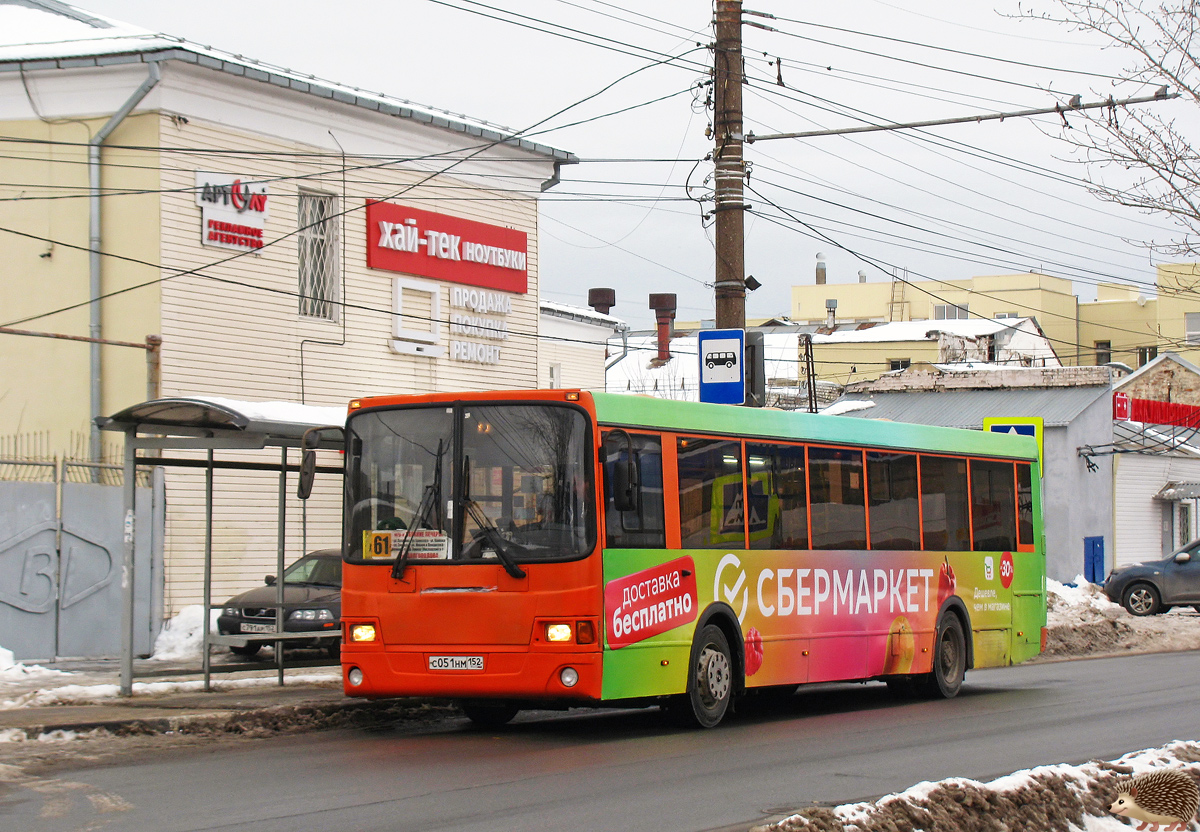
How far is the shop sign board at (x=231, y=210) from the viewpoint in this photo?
2127 centimetres

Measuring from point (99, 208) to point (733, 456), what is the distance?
12.4 meters

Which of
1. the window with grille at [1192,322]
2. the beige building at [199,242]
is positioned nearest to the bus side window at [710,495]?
the beige building at [199,242]

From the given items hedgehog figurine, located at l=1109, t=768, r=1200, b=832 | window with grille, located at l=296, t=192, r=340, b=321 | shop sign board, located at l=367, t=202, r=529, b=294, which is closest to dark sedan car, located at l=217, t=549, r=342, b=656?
window with grille, located at l=296, t=192, r=340, b=321

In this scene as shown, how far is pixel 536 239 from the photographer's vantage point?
89.7 feet

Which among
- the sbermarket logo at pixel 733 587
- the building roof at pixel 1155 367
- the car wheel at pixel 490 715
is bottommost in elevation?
the car wheel at pixel 490 715

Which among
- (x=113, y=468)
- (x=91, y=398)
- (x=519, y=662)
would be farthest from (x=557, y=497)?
(x=91, y=398)

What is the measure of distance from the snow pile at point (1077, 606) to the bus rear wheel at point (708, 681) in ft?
48.9

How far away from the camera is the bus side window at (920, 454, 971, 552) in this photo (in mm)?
15539

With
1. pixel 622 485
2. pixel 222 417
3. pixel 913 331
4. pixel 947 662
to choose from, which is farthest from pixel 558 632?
pixel 913 331

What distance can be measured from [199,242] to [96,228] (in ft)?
4.76

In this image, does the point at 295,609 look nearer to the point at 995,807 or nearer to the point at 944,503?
the point at 944,503

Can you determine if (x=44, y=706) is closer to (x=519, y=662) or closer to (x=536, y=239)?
(x=519, y=662)

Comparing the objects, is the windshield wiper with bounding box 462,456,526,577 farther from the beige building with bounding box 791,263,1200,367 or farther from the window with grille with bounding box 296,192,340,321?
the beige building with bounding box 791,263,1200,367

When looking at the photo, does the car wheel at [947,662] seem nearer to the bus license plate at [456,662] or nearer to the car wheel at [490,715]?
the car wheel at [490,715]
